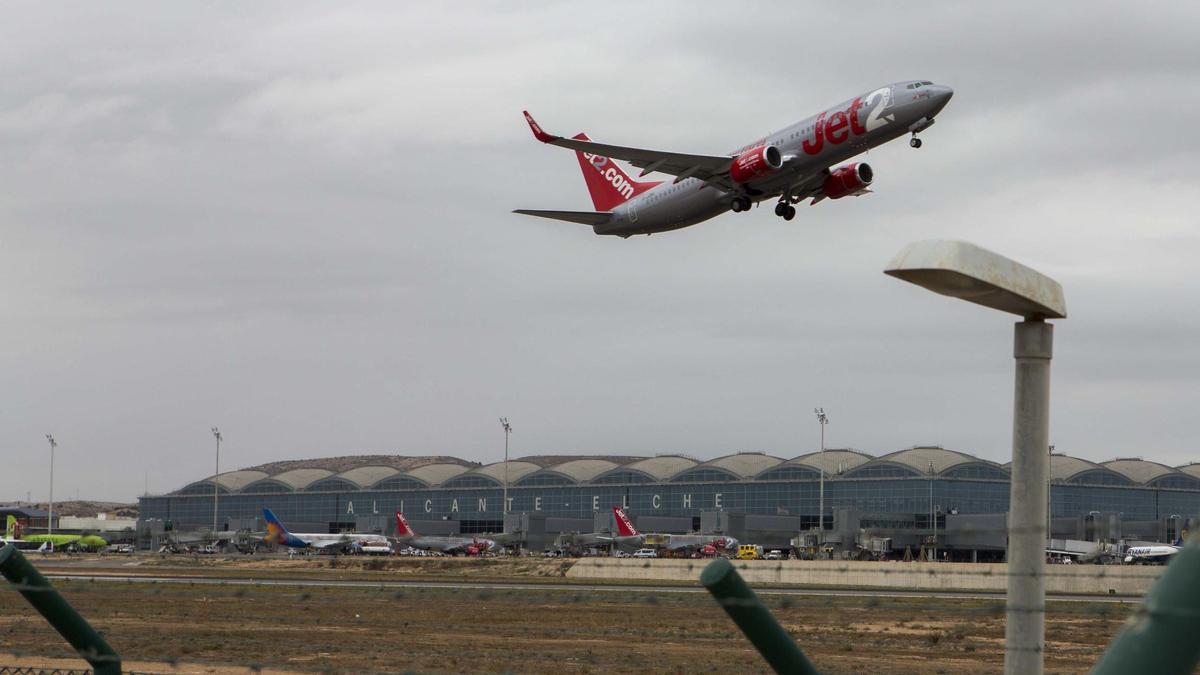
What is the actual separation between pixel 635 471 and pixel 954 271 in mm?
134959

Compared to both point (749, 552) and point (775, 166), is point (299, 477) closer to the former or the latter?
point (749, 552)

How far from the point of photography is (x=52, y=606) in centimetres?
723

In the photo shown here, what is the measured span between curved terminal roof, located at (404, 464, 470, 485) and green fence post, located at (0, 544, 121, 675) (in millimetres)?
143596

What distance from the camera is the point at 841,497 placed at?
12450 centimetres

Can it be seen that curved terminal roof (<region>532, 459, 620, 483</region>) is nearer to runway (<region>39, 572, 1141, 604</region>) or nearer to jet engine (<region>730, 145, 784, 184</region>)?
runway (<region>39, 572, 1141, 604</region>)

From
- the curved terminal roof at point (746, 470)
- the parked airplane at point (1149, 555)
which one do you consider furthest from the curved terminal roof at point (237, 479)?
the parked airplane at point (1149, 555)

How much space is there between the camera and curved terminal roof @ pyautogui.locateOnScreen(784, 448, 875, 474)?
421 ft

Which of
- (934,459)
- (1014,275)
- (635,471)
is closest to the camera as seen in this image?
(1014,275)

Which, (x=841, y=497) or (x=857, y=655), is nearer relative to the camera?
(x=857, y=655)

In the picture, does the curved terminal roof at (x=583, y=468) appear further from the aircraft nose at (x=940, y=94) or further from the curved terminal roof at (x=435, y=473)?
the aircraft nose at (x=940, y=94)

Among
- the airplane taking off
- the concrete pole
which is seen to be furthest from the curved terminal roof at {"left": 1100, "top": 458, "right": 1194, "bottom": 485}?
the concrete pole

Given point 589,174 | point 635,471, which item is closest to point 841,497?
point 635,471

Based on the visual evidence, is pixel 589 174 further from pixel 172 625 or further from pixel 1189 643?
pixel 1189 643

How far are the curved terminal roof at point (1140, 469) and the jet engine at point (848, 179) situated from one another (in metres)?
94.5
